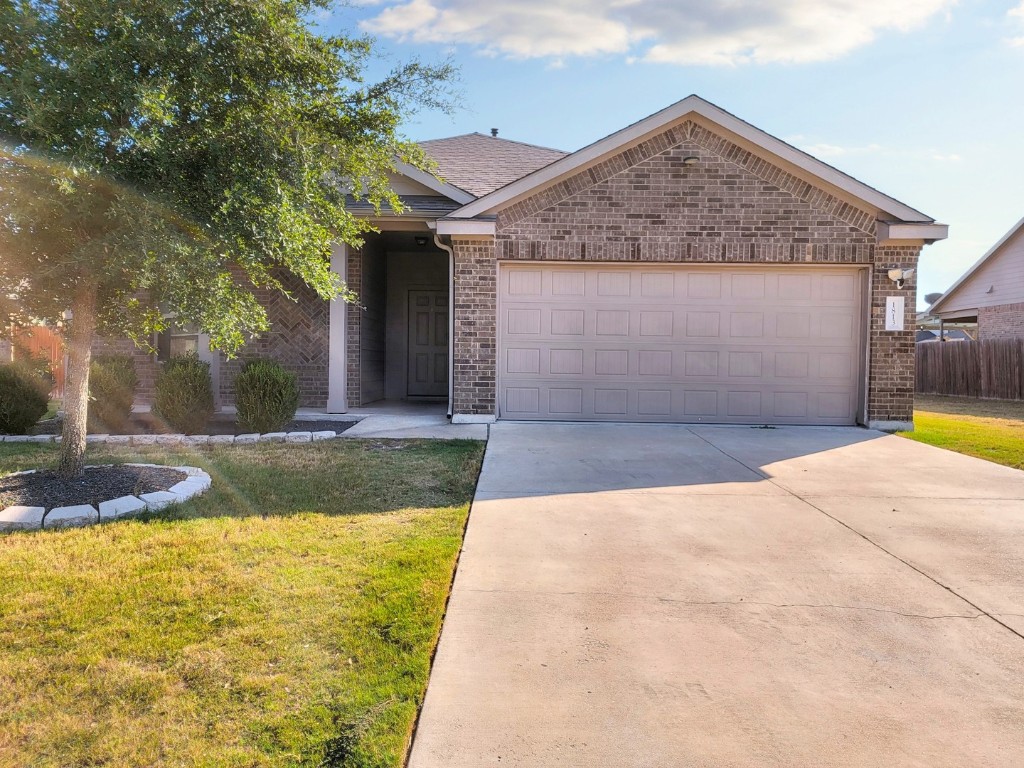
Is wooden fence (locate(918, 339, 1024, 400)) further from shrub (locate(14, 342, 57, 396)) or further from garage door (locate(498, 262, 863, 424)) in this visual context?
shrub (locate(14, 342, 57, 396))

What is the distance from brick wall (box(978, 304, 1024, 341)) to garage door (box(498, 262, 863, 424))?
49.0 feet

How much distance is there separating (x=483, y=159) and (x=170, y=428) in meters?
7.74

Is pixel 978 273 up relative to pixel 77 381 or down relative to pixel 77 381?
up

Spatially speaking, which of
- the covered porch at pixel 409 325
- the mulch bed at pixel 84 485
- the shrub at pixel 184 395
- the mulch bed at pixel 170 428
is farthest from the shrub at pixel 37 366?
the covered porch at pixel 409 325

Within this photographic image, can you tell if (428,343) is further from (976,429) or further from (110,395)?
(976,429)

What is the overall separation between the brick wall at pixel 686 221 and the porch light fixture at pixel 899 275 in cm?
9

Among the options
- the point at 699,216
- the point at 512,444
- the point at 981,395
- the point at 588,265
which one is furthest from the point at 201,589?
the point at 981,395

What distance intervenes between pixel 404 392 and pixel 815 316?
26.4 ft

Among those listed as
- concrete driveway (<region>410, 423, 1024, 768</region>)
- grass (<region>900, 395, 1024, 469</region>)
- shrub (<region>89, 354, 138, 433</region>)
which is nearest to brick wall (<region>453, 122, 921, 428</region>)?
grass (<region>900, 395, 1024, 469</region>)

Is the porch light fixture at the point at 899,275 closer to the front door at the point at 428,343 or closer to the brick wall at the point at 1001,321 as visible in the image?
the front door at the point at 428,343

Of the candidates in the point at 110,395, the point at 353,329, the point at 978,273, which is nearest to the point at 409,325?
the point at 353,329

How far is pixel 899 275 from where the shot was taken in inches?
372

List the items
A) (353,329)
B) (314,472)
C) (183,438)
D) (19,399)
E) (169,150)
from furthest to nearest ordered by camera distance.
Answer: (353,329), (19,399), (183,438), (314,472), (169,150)

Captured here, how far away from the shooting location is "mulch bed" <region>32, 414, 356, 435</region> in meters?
8.66
